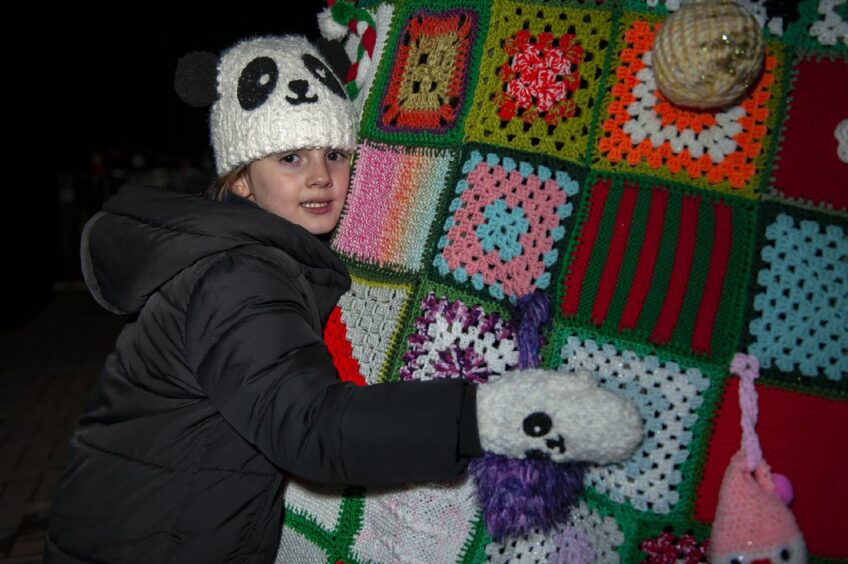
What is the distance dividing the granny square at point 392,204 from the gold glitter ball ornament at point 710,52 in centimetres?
43

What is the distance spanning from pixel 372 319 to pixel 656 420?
579 mm

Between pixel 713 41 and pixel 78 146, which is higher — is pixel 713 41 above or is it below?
above

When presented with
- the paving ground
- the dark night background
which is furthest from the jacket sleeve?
the dark night background

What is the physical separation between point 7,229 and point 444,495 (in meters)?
6.50

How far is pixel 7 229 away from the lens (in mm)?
6281

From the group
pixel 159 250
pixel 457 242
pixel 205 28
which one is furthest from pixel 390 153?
pixel 205 28

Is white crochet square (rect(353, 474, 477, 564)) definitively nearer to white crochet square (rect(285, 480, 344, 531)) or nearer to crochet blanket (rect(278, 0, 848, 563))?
crochet blanket (rect(278, 0, 848, 563))

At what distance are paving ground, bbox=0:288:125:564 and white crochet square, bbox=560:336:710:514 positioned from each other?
2.96 meters

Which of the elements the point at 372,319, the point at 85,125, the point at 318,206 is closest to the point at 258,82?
the point at 318,206

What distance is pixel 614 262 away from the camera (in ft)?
3.67

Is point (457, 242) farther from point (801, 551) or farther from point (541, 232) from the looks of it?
point (801, 551)

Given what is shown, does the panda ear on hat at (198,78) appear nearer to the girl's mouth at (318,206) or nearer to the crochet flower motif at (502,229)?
the girl's mouth at (318,206)

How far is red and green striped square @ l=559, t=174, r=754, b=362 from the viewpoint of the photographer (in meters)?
1.07

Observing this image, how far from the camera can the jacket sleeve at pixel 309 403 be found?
0.96 meters
